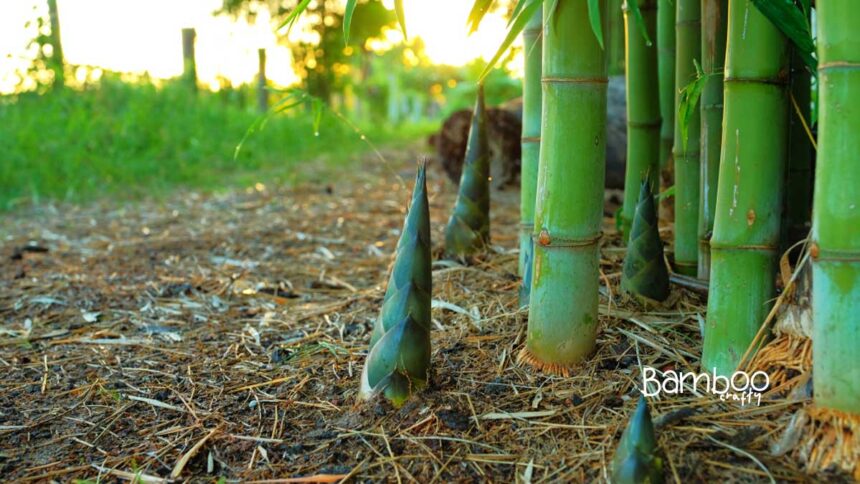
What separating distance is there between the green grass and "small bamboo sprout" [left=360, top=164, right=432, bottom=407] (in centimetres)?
404

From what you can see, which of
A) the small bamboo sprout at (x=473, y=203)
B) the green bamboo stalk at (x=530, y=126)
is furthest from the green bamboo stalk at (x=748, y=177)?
the small bamboo sprout at (x=473, y=203)

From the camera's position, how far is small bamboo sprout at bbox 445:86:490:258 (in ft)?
9.13

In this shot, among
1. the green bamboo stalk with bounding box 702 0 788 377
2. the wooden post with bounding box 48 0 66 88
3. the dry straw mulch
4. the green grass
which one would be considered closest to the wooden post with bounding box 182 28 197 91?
the green grass

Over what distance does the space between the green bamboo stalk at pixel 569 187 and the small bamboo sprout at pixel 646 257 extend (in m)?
0.37

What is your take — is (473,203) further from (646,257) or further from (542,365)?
(542,365)

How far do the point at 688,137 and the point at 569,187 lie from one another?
599 mm

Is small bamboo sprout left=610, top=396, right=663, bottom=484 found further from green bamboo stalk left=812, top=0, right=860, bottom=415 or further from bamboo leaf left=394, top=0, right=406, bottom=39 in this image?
bamboo leaf left=394, top=0, right=406, bottom=39

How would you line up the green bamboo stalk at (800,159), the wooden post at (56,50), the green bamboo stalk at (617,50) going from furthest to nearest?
the wooden post at (56,50), the green bamboo stalk at (617,50), the green bamboo stalk at (800,159)

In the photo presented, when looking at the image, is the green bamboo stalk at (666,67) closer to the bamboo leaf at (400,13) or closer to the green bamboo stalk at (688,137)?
the green bamboo stalk at (688,137)

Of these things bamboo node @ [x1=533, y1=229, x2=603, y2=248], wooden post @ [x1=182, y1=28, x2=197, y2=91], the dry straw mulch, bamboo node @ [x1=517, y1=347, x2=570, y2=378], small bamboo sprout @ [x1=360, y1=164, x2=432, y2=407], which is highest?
wooden post @ [x1=182, y1=28, x2=197, y2=91]

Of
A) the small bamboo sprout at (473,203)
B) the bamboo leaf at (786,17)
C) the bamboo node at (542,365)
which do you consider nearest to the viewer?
the bamboo leaf at (786,17)

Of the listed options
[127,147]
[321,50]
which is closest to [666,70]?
[127,147]

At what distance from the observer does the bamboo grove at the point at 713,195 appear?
3.92 ft

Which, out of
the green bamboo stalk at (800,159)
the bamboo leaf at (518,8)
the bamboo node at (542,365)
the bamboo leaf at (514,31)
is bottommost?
the bamboo node at (542,365)
